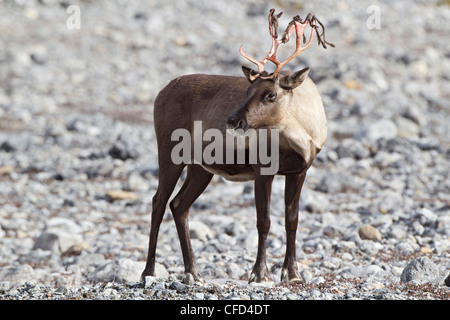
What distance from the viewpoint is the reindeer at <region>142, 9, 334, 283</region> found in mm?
8227

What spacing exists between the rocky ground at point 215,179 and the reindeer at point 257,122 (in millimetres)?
709

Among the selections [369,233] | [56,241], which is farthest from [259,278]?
[56,241]

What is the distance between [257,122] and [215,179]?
9504 mm

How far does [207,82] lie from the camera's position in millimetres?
9367

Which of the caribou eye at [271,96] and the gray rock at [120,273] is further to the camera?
the gray rock at [120,273]

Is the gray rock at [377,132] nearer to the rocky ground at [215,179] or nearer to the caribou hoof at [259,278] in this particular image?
the rocky ground at [215,179]

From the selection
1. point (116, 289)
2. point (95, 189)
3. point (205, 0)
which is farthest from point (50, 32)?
point (116, 289)

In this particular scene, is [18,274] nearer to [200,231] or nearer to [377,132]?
[200,231]

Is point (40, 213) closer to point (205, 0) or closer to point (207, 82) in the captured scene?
point (207, 82)

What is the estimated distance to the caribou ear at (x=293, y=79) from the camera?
322 inches

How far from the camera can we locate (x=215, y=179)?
17.6 metres

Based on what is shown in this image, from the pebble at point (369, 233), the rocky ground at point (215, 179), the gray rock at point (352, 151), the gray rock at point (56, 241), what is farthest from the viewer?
the gray rock at point (352, 151)

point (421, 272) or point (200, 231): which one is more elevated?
point (200, 231)

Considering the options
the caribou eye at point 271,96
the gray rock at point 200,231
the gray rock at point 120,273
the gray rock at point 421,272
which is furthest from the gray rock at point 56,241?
the gray rock at point 421,272
